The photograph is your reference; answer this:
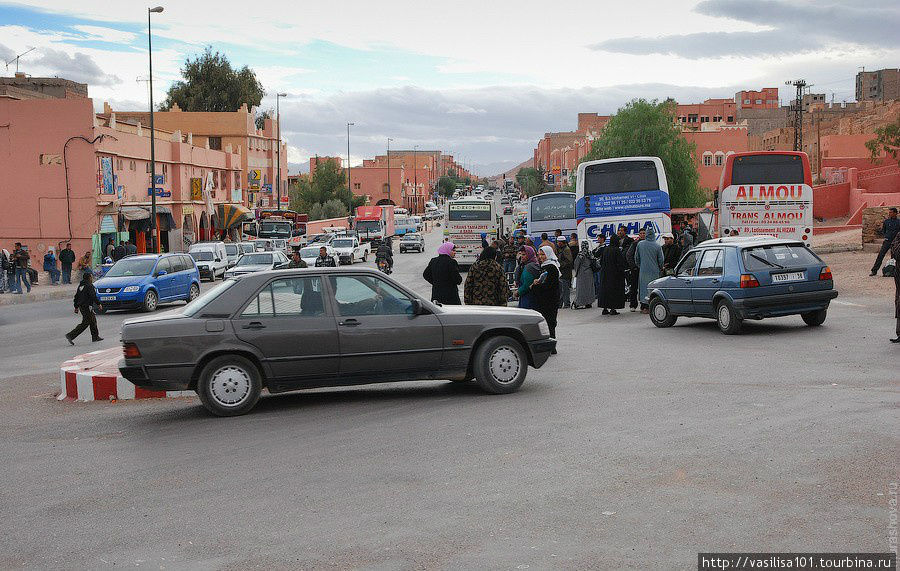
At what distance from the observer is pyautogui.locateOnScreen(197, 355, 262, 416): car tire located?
950 cm

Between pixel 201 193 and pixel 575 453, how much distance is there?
57.3 metres

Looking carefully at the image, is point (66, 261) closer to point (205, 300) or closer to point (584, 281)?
point (584, 281)

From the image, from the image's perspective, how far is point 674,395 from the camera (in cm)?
989

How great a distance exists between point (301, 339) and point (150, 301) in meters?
18.3

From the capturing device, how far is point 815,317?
15766 millimetres

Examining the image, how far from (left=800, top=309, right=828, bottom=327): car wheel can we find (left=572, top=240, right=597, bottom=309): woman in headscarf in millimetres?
6913

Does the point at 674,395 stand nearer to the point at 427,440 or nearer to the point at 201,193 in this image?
the point at 427,440

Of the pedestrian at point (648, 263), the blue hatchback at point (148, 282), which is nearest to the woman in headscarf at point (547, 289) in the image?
the pedestrian at point (648, 263)

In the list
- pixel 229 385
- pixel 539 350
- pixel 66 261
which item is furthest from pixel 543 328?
pixel 66 261

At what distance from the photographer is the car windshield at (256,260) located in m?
37.4

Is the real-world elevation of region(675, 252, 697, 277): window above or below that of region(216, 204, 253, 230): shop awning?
below

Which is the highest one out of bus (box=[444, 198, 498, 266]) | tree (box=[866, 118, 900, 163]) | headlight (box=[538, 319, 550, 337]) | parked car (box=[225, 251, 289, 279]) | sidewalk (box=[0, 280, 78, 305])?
tree (box=[866, 118, 900, 163])

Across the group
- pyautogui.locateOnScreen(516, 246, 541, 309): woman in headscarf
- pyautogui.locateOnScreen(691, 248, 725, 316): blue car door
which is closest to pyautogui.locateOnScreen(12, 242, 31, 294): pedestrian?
pyautogui.locateOnScreen(516, 246, 541, 309): woman in headscarf

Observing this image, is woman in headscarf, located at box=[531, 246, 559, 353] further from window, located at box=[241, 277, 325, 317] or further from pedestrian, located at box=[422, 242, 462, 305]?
window, located at box=[241, 277, 325, 317]
